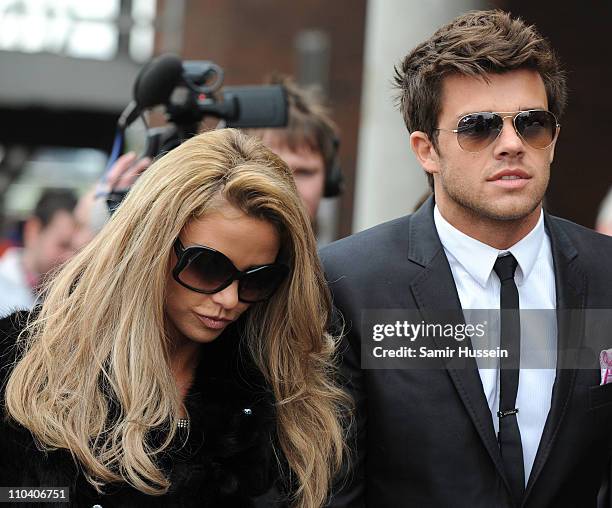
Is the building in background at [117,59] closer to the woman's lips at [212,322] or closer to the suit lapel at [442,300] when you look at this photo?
the suit lapel at [442,300]

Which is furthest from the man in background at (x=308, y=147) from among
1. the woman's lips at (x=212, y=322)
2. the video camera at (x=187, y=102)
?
the woman's lips at (x=212, y=322)

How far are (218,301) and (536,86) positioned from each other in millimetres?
1101

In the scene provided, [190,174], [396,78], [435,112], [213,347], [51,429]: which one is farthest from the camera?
[396,78]

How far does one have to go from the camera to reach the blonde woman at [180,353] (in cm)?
239

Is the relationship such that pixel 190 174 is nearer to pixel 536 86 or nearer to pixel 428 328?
pixel 428 328

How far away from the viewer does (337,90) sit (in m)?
15.1

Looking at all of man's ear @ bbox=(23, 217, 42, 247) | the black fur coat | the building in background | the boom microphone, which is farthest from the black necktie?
the building in background

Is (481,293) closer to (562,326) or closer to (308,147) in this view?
(562,326)

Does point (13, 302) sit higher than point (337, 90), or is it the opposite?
point (337, 90)

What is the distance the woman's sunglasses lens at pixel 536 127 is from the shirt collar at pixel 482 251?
10.6 inches

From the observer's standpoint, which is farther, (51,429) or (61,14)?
(61,14)

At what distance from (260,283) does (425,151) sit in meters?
0.77

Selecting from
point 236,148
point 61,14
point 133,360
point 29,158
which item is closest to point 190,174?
point 236,148

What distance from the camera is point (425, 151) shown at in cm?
304
